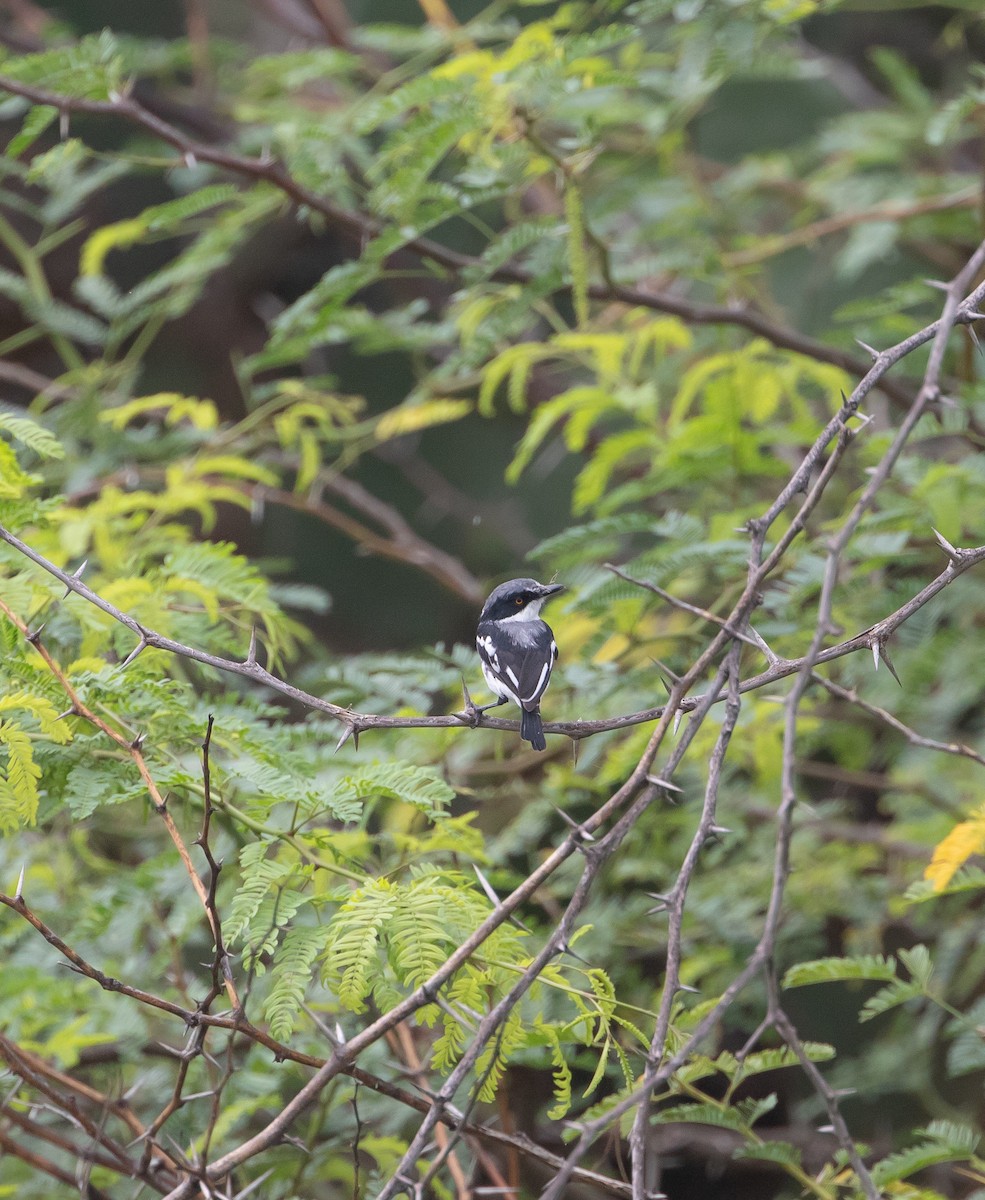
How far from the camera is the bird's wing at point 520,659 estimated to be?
3.19m

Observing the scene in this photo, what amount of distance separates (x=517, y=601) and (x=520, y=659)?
526mm

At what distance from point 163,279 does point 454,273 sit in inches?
48.8

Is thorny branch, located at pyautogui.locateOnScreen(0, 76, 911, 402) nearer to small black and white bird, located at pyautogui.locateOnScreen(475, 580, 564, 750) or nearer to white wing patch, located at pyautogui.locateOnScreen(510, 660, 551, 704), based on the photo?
small black and white bird, located at pyautogui.locateOnScreen(475, 580, 564, 750)

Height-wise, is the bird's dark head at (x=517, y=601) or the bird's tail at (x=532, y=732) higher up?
the bird's tail at (x=532, y=732)

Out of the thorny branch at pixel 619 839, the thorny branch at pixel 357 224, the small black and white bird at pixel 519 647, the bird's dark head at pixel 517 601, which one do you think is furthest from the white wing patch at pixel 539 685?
the thorny branch at pixel 357 224

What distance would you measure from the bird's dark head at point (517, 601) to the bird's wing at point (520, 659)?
0.14 metres

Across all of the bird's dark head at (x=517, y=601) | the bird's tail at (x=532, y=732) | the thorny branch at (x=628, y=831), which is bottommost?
the bird's dark head at (x=517, y=601)

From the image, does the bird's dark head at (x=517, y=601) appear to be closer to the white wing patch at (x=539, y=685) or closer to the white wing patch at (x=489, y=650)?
the white wing patch at (x=489, y=650)

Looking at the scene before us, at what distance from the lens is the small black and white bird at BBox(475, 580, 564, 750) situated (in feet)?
10.3

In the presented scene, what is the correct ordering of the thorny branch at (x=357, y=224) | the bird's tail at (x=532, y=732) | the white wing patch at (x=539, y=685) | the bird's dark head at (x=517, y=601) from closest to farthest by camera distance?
the bird's tail at (x=532, y=732) < the white wing patch at (x=539, y=685) < the thorny branch at (x=357, y=224) < the bird's dark head at (x=517, y=601)

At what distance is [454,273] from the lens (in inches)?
159

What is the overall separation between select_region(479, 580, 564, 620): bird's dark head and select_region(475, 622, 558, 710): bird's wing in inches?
5.6

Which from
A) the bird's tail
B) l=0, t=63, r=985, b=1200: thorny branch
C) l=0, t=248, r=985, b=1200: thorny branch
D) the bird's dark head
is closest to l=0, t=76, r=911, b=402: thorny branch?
the bird's dark head

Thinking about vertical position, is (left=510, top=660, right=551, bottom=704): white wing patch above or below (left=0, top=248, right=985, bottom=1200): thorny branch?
below
